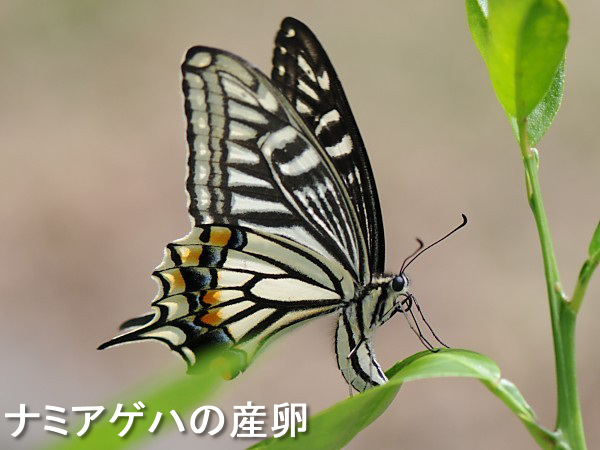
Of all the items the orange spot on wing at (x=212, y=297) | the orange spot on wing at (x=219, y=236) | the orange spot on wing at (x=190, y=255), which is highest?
the orange spot on wing at (x=219, y=236)

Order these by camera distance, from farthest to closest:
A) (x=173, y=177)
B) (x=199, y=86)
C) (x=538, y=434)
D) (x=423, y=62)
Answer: (x=423, y=62)
(x=173, y=177)
(x=199, y=86)
(x=538, y=434)

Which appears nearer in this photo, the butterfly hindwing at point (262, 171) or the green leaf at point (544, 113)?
the green leaf at point (544, 113)

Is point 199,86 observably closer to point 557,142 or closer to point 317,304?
point 317,304

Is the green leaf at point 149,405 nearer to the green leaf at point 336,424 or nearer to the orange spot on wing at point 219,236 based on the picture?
the green leaf at point 336,424

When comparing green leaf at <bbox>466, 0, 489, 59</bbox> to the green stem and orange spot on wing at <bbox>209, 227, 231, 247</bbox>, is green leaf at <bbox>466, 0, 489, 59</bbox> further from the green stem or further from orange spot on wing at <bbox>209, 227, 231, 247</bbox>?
orange spot on wing at <bbox>209, 227, 231, 247</bbox>

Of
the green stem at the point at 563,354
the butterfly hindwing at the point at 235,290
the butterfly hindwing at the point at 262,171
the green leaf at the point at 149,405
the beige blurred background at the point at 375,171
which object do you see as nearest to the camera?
the green leaf at the point at 149,405

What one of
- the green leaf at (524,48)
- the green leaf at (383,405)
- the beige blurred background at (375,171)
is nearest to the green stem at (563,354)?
the green leaf at (383,405)

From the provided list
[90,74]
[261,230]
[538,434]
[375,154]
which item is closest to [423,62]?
[375,154]
